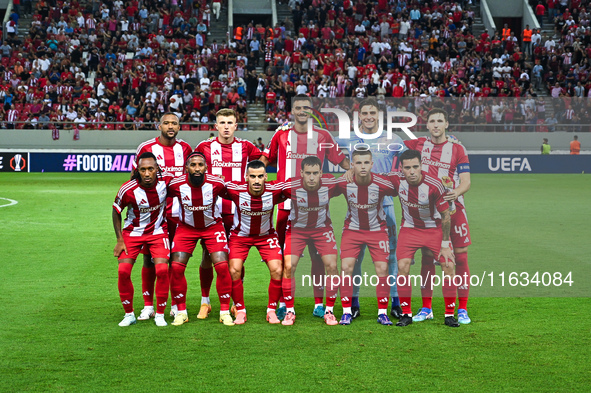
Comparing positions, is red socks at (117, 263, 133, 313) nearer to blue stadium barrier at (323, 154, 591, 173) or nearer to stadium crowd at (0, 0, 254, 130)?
stadium crowd at (0, 0, 254, 130)

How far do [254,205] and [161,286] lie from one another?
1.20 meters

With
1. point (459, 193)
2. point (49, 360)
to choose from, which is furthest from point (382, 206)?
point (49, 360)

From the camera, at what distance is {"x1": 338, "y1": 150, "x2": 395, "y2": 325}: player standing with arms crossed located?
6359 millimetres

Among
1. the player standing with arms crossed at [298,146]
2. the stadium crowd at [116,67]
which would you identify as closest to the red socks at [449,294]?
the player standing with arms crossed at [298,146]

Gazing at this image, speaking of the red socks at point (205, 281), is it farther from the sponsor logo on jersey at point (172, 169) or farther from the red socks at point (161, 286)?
the sponsor logo on jersey at point (172, 169)

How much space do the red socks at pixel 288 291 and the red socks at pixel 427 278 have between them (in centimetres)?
129

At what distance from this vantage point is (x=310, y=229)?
6.59 metres

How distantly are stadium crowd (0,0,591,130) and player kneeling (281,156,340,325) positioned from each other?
19557 millimetres

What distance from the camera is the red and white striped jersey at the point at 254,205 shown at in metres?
6.52

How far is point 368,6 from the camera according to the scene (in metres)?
38.4

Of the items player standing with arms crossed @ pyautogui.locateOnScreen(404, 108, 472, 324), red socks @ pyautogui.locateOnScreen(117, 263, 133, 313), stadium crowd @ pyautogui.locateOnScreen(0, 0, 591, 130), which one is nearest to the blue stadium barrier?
stadium crowd @ pyautogui.locateOnScreen(0, 0, 591, 130)

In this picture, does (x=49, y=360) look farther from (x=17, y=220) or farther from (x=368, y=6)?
(x=368, y=6)

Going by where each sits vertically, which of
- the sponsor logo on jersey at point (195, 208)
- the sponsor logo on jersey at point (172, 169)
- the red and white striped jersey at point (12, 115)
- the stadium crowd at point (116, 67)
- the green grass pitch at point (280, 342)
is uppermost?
the stadium crowd at point (116, 67)

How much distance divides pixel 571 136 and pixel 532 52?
10.6 metres
